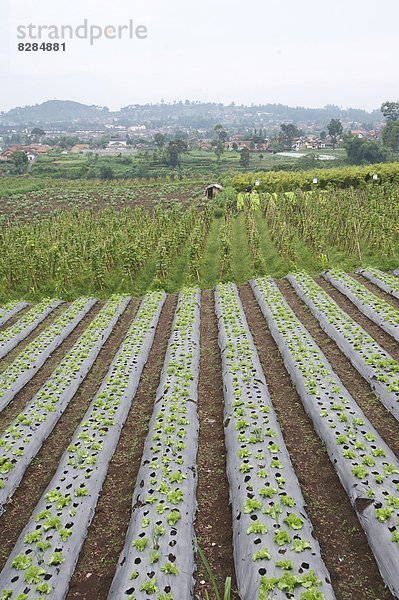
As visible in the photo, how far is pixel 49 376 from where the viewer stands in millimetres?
11547

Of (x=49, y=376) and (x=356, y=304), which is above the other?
(x=356, y=304)

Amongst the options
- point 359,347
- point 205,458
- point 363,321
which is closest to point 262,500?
point 205,458

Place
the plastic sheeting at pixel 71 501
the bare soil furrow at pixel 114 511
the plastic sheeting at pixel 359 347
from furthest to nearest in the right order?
the plastic sheeting at pixel 359 347 → the bare soil furrow at pixel 114 511 → the plastic sheeting at pixel 71 501

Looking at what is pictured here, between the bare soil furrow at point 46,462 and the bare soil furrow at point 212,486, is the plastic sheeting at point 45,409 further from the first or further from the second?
the bare soil furrow at point 212,486

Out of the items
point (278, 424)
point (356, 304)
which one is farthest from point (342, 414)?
point (356, 304)

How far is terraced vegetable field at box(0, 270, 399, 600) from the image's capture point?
5453 mm

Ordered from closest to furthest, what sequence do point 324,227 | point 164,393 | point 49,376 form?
point 164,393 → point 49,376 → point 324,227

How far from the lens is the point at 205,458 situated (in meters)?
7.95

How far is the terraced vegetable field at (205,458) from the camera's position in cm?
545

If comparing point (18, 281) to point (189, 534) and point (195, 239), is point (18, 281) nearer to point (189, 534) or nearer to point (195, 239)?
point (195, 239)

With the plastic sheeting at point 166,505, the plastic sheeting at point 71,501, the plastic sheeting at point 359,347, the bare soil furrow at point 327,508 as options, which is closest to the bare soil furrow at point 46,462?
the plastic sheeting at point 71,501

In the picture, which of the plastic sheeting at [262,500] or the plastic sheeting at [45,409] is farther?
the plastic sheeting at [45,409]

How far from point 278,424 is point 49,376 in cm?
618

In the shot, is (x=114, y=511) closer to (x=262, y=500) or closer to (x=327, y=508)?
(x=262, y=500)
